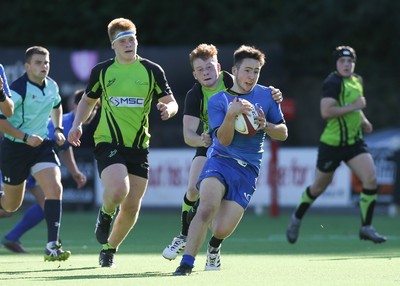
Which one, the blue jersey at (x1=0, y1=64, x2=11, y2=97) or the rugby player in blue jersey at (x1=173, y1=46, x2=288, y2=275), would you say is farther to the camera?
the blue jersey at (x1=0, y1=64, x2=11, y2=97)

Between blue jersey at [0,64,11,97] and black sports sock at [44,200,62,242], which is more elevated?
blue jersey at [0,64,11,97]

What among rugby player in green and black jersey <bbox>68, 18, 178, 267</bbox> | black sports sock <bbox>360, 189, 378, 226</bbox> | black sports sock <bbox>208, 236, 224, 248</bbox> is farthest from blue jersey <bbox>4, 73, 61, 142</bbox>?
black sports sock <bbox>360, 189, 378, 226</bbox>

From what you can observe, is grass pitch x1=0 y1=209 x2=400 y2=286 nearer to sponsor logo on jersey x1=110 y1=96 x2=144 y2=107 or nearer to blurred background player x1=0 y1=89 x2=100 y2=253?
blurred background player x1=0 y1=89 x2=100 y2=253

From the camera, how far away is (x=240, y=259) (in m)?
12.2

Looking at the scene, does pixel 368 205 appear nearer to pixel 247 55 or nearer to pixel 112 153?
pixel 112 153

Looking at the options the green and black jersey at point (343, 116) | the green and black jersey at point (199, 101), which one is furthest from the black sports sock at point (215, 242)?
the green and black jersey at point (343, 116)

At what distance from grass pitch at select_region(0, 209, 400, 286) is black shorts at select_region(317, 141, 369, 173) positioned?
0.97 metres

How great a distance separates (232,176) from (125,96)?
151 centimetres

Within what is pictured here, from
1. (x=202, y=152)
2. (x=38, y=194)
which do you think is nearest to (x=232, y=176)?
(x=202, y=152)

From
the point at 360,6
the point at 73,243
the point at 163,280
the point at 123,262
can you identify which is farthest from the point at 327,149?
the point at 360,6

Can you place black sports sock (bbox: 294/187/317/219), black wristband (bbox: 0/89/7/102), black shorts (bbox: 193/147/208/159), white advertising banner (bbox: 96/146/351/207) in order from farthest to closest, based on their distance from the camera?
white advertising banner (bbox: 96/146/351/207) < black sports sock (bbox: 294/187/317/219) < black shorts (bbox: 193/147/208/159) < black wristband (bbox: 0/89/7/102)

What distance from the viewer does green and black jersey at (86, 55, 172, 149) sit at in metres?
11.1

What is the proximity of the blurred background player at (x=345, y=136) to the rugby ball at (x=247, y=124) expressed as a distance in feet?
16.7

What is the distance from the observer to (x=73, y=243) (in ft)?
49.9
